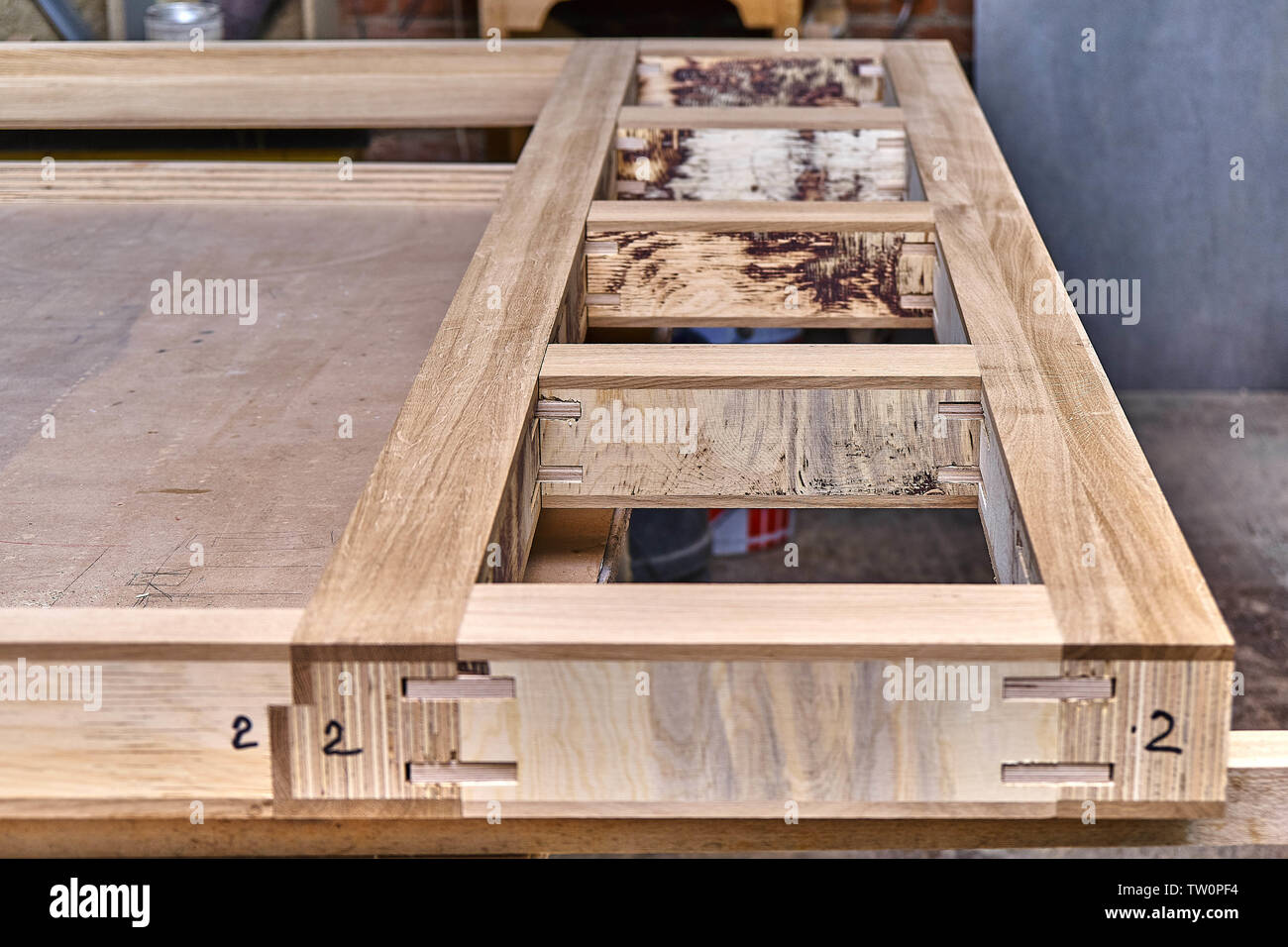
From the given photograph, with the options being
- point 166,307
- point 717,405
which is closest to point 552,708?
point 717,405

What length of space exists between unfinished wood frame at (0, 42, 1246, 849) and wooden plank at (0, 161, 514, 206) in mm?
496

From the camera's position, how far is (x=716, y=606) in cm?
62

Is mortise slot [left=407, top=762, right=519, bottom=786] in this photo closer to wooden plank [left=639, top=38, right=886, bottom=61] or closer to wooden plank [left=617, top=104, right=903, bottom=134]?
wooden plank [left=617, top=104, right=903, bottom=134]

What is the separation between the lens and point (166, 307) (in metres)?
1.30

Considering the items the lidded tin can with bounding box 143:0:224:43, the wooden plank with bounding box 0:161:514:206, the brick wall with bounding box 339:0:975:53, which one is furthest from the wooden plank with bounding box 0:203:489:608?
the brick wall with bounding box 339:0:975:53

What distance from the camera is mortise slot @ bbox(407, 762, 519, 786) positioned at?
0.61m

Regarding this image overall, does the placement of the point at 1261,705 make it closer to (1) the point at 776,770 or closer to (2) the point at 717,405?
(2) the point at 717,405

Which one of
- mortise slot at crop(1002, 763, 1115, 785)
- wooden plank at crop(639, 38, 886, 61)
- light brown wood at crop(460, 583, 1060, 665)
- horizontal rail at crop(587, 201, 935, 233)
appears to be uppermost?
wooden plank at crop(639, 38, 886, 61)

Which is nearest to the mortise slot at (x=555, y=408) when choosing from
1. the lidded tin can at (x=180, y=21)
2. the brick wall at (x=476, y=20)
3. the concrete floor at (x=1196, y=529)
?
the concrete floor at (x=1196, y=529)

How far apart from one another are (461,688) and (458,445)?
214mm

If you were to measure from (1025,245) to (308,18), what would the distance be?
7.85 feet

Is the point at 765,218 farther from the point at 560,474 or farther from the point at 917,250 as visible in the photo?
the point at 560,474

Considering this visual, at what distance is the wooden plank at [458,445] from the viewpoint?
619 mm
